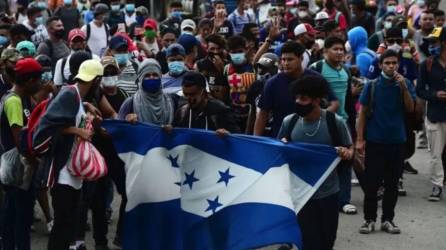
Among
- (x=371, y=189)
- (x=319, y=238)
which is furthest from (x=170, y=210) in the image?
(x=371, y=189)

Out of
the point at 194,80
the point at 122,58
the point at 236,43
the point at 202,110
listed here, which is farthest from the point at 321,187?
the point at 122,58

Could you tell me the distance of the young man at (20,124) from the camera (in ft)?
26.9

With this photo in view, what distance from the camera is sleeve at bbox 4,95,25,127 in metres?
8.27

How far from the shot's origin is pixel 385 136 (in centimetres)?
959

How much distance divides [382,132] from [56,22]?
527 cm

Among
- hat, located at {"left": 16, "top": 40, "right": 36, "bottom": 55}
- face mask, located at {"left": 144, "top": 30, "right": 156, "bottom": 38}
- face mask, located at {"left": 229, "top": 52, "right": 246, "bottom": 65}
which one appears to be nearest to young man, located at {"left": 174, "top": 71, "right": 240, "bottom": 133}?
face mask, located at {"left": 229, "top": 52, "right": 246, "bottom": 65}

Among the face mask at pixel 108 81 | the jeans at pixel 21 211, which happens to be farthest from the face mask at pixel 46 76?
the jeans at pixel 21 211

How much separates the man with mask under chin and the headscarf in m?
4.38

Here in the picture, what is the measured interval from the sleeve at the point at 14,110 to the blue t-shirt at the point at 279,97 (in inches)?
81.4

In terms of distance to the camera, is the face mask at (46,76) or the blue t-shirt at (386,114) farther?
the blue t-shirt at (386,114)

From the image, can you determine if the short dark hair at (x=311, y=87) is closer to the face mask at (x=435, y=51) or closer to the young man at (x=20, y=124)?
the young man at (x=20, y=124)

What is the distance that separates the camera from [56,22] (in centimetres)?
1309

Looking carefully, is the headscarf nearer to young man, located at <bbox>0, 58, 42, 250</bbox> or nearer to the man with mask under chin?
young man, located at <bbox>0, 58, 42, 250</bbox>

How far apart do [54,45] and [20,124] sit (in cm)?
483
